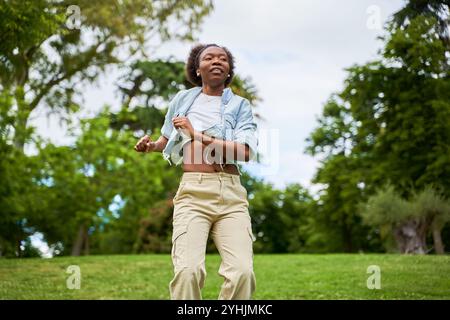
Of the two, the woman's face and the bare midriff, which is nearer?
the bare midriff

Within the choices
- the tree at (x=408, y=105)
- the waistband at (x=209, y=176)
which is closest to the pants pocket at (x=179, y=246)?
the waistband at (x=209, y=176)

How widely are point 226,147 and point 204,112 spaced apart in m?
0.35

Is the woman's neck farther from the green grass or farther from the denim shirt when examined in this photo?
the green grass

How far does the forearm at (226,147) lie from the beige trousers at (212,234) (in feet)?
0.45

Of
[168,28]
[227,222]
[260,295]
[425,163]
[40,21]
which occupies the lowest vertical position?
[260,295]

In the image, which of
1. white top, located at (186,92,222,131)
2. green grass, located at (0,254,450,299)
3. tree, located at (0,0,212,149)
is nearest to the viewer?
white top, located at (186,92,222,131)

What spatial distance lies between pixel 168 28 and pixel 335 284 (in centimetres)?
1134

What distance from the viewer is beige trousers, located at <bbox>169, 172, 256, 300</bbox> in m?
3.07

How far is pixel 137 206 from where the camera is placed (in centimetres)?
2305

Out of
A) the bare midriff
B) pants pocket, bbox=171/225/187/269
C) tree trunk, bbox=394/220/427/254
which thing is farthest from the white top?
tree trunk, bbox=394/220/427/254

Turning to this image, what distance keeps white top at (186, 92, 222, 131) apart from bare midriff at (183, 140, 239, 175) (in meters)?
0.11

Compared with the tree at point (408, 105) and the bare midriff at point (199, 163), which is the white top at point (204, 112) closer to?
the bare midriff at point (199, 163)

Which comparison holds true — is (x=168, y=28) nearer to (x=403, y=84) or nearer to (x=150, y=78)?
(x=150, y=78)

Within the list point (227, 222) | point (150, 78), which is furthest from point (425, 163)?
point (150, 78)
